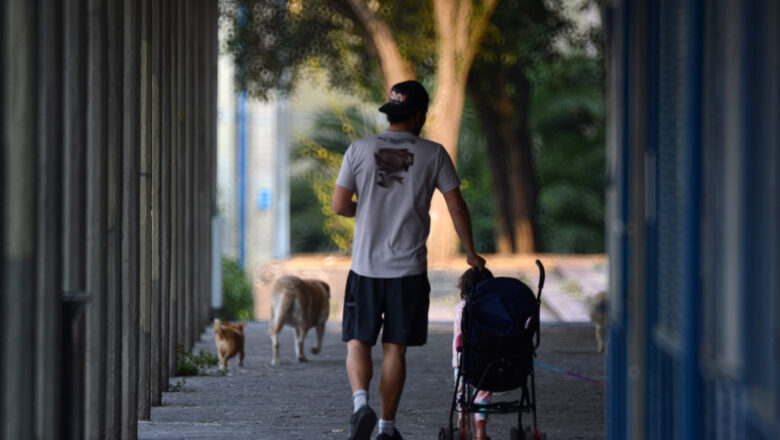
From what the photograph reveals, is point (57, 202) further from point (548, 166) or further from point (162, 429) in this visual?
point (548, 166)

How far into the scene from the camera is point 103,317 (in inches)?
220

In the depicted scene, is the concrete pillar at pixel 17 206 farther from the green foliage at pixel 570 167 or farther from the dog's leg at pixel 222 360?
the green foliage at pixel 570 167

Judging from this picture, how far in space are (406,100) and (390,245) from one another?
801 millimetres

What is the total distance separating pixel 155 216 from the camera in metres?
8.35

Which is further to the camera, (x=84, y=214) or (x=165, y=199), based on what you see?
(x=165, y=199)

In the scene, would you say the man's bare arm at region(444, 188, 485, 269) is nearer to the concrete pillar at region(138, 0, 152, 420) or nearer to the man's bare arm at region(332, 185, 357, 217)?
the man's bare arm at region(332, 185, 357, 217)

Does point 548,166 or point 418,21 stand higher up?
point 418,21

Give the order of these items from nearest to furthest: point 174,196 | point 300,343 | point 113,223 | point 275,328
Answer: point 113,223
point 174,196
point 275,328
point 300,343

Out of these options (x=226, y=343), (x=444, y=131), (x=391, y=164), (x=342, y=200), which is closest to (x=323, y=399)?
(x=226, y=343)

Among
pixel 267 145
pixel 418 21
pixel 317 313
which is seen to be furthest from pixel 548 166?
pixel 317 313

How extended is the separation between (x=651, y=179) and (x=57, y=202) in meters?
2.43

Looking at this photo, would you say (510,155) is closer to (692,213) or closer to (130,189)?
(130,189)

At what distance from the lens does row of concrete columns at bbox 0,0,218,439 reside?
4105mm

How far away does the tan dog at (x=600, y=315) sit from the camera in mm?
10962
